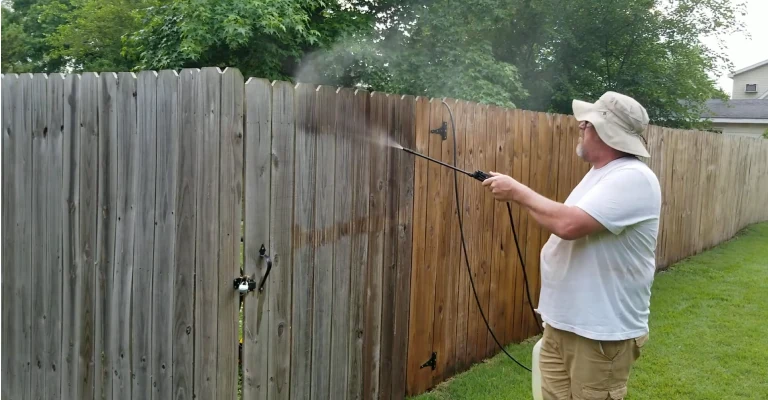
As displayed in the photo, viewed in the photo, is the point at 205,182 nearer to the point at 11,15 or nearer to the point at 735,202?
the point at 735,202

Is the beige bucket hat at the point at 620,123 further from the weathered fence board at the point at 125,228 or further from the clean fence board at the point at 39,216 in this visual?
the clean fence board at the point at 39,216

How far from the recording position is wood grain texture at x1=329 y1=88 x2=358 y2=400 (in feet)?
10.2

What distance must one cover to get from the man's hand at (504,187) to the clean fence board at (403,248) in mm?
1035

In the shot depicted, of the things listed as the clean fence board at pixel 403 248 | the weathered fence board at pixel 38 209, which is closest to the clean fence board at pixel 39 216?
the weathered fence board at pixel 38 209

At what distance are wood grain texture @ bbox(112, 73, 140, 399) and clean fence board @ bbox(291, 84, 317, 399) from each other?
2.39 feet

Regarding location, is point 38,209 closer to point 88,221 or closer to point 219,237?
point 88,221

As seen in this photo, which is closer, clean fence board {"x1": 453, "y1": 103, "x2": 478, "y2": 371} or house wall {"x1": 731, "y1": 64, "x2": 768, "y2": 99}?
clean fence board {"x1": 453, "y1": 103, "x2": 478, "y2": 371}

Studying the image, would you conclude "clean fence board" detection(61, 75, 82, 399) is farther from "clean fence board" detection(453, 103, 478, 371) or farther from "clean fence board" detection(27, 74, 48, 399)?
"clean fence board" detection(453, 103, 478, 371)

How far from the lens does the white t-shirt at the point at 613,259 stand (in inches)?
92.5

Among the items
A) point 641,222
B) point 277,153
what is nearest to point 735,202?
point 641,222

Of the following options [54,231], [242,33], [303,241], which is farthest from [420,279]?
[242,33]

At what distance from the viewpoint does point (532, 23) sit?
17.4 metres

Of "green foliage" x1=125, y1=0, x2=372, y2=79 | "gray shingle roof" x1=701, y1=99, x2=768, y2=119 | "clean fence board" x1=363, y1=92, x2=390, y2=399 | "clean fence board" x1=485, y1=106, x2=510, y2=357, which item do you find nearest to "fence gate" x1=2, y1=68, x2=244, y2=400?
"clean fence board" x1=363, y1=92, x2=390, y2=399

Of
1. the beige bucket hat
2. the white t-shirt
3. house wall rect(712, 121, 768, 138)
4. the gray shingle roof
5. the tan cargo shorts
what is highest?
the gray shingle roof
